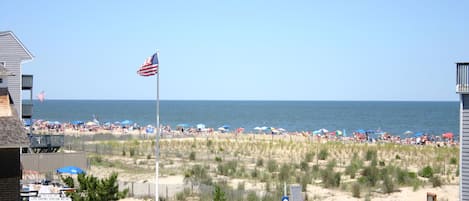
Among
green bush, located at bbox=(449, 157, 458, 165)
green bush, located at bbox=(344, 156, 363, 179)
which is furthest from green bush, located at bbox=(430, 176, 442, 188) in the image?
green bush, located at bbox=(449, 157, 458, 165)

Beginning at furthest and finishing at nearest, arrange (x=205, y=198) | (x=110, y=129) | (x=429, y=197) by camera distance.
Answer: (x=110, y=129) → (x=205, y=198) → (x=429, y=197)

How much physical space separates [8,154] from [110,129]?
222 ft

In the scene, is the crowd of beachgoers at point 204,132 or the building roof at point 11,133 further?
the crowd of beachgoers at point 204,132

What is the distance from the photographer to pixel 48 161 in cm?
3369

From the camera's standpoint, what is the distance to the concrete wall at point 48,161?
108 feet

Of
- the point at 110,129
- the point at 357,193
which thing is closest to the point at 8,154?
the point at 357,193

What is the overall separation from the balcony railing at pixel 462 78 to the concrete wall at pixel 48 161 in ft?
73.6

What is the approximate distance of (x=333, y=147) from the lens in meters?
49.8

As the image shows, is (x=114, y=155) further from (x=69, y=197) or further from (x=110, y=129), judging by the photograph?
(x=110, y=129)

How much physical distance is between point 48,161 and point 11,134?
2116 cm

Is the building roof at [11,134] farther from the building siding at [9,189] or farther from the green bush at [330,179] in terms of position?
the green bush at [330,179]

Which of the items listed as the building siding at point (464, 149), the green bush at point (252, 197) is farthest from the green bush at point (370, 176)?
the building siding at point (464, 149)

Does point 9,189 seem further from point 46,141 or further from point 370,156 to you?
point 370,156

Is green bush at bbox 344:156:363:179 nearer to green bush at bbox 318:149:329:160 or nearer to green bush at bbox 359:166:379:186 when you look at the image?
green bush at bbox 359:166:379:186
